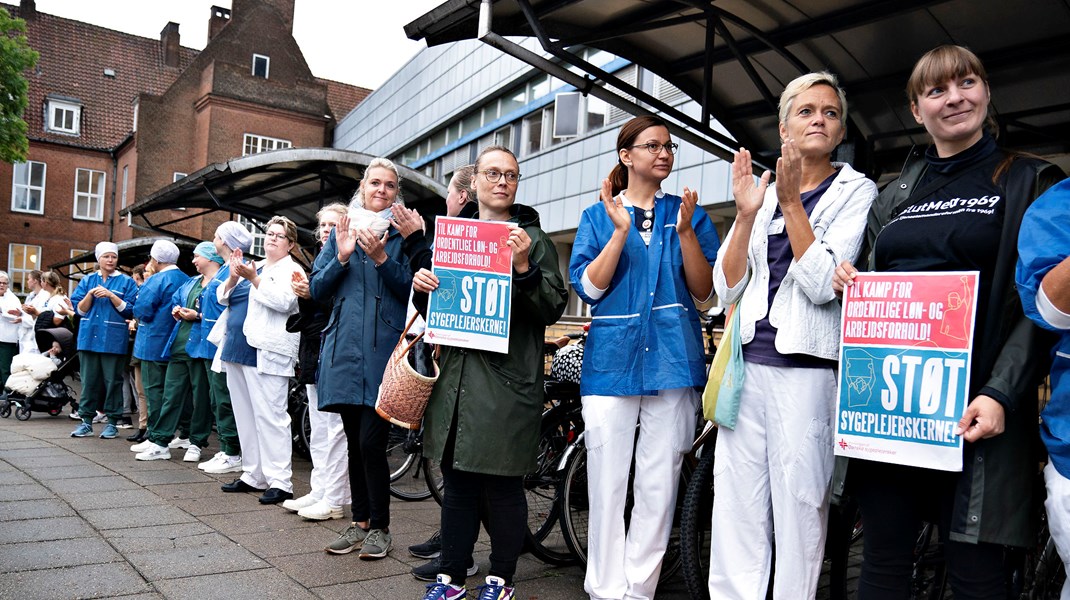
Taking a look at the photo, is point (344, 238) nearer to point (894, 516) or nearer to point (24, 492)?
point (894, 516)

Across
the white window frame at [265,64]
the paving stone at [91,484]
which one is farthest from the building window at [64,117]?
the paving stone at [91,484]

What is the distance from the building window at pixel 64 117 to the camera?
4406 cm

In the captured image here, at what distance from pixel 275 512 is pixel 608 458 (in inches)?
128

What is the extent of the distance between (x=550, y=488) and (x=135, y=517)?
9.42 ft

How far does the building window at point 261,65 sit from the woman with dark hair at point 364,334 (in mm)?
42295

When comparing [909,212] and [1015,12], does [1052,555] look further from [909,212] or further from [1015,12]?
[1015,12]

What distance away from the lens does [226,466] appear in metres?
7.86

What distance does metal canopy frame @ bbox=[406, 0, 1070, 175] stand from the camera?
210 inches

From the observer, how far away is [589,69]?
592cm

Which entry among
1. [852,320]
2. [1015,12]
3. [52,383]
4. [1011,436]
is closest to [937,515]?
[1011,436]

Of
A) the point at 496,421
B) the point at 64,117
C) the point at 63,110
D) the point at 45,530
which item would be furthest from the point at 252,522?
the point at 63,110

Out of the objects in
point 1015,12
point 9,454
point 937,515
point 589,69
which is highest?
point 1015,12

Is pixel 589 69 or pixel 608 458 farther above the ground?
pixel 589 69

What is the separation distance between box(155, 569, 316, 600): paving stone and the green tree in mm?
30268
